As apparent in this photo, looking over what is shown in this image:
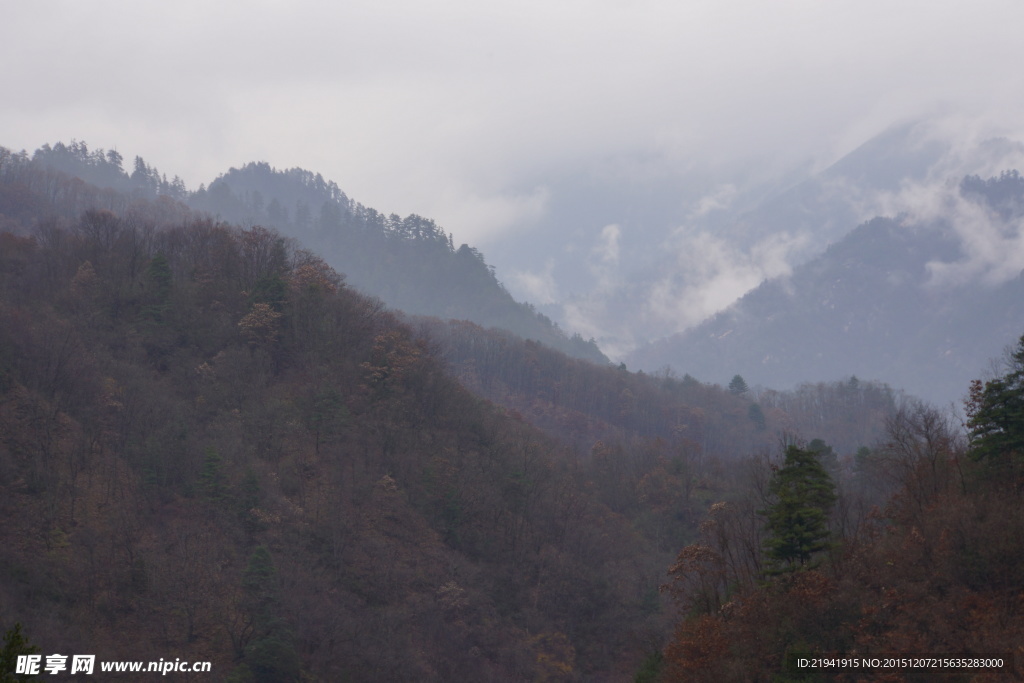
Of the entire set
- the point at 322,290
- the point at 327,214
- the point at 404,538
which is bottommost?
the point at 404,538

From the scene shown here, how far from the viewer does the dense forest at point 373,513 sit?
25.6 metres

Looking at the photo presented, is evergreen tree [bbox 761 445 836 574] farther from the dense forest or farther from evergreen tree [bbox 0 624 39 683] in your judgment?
evergreen tree [bbox 0 624 39 683]

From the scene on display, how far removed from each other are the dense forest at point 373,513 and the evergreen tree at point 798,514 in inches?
4.5

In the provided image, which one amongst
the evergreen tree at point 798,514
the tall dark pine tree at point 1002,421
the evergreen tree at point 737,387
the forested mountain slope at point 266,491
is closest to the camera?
the tall dark pine tree at point 1002,421

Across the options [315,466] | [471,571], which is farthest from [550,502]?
[315,466]

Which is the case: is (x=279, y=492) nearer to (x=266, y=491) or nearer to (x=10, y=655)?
(x=266, y=491)

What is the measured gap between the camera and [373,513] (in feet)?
154

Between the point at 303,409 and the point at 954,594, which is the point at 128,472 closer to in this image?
the point at 303,409

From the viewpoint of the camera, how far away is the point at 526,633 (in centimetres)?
4469

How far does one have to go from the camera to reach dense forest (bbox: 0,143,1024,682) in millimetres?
25641

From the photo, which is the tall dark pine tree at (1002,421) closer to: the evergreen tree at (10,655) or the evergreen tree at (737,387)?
the evergreen tree at (10,655)

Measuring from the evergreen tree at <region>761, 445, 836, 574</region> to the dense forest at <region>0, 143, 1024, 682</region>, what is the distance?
4.5 inches

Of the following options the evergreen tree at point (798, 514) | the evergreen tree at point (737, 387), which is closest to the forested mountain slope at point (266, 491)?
the evergreen tree at point (798, 514)

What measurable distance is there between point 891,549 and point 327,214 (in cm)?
15968
